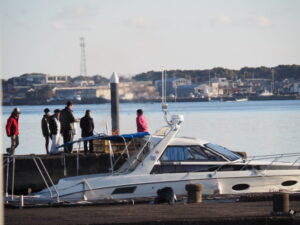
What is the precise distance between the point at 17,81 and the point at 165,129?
3597 centimetres

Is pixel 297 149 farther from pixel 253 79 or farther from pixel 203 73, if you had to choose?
pixel 253 79

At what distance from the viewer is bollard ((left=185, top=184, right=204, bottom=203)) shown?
655 inches

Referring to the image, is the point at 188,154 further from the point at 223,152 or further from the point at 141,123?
the point at 141,123

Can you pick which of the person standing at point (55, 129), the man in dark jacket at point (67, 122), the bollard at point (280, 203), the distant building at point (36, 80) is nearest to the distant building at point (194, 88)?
the distant building at point (36, 80)

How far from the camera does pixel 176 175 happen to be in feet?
59.7

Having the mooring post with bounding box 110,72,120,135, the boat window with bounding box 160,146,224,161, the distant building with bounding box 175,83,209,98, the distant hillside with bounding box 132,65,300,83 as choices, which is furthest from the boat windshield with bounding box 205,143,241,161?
the distant hillside with bounding box 132,65,300,83

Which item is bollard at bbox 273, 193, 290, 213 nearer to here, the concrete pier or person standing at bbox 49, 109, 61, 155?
the concrete pier

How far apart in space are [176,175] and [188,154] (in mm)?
637

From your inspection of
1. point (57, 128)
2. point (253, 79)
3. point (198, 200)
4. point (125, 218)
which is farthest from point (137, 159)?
point (253, 79)

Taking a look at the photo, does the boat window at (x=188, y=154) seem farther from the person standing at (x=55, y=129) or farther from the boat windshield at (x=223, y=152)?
the person standing at (x=55, y=129)

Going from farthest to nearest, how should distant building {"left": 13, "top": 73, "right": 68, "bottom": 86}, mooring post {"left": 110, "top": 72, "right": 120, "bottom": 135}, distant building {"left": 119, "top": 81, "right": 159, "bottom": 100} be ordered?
distant building {"left": 13, "top": 73, "right": 68, "bottom": 86} < mooring post {"left": 110, "top": 72, "right": 120, "bottom": 135} < distant building {"left": 119, "top": 81, "right": 159, "bottom": 100}

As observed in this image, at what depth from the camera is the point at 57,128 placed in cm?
2448

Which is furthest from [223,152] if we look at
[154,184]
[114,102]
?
[114,102]

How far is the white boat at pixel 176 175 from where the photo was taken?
18.0 meters
